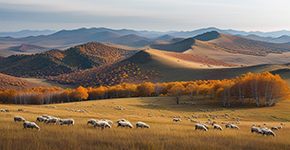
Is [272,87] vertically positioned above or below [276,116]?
above

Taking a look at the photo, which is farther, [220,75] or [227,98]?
[220,75]

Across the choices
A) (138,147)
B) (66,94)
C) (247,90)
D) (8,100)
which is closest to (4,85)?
(8,100)

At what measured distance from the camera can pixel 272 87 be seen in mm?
61281

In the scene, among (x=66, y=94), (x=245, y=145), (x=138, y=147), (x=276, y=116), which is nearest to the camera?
(x=138, y=147)

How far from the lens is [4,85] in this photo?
563 ft

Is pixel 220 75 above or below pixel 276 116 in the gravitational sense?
above

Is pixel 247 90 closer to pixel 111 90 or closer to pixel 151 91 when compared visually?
pixel 151 91

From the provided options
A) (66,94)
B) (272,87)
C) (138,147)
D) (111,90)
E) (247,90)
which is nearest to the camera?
(138,147)

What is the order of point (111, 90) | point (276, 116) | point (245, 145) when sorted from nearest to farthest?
point (245, 145), point (276, 116), point (111, 90)

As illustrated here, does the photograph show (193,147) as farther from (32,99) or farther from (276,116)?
(32,99)

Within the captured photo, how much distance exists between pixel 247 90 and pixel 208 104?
1290 cm

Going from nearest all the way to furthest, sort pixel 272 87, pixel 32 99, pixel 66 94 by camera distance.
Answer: pixel 272 87 → pixel 32 99 → pixel 66 94

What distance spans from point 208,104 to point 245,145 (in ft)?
191

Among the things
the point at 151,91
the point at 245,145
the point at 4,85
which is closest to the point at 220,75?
the point at 151,91
